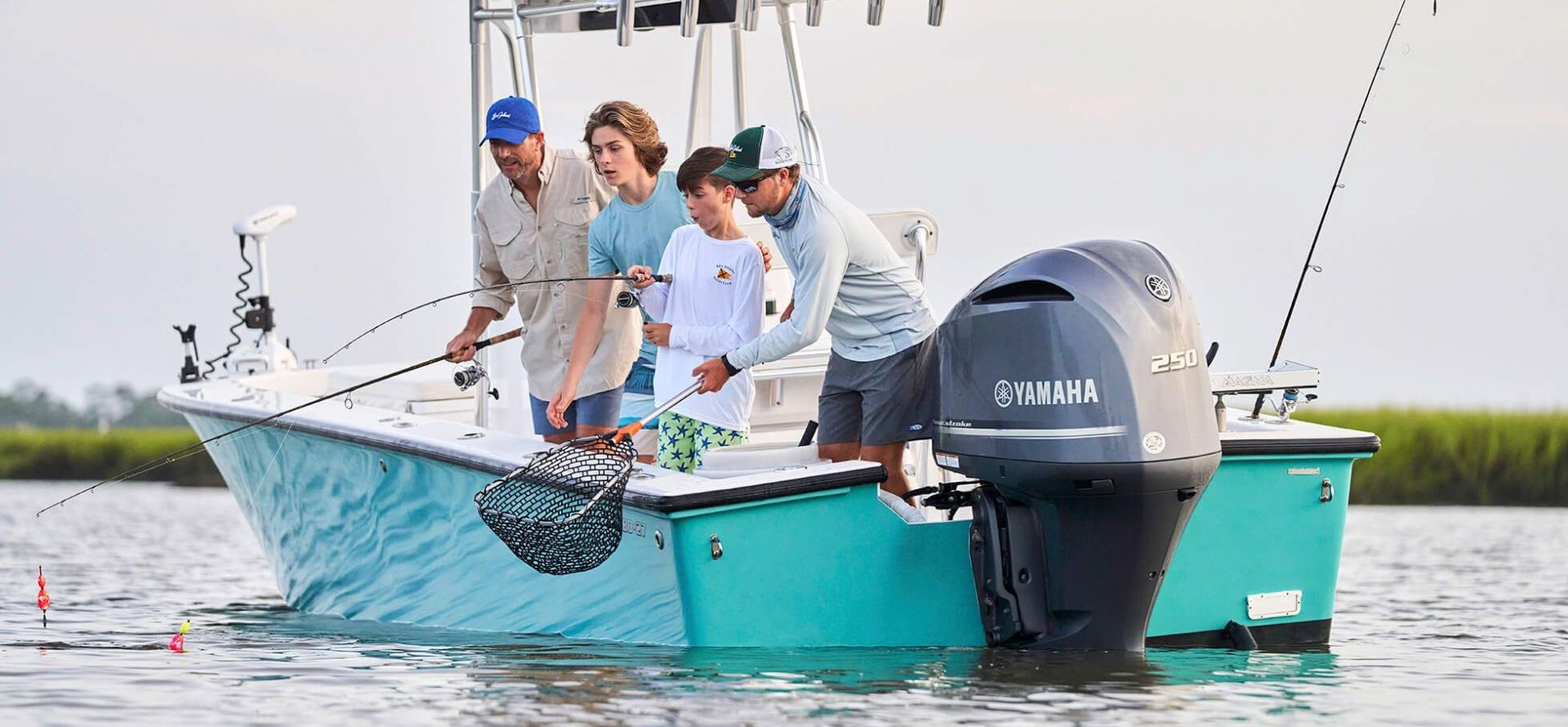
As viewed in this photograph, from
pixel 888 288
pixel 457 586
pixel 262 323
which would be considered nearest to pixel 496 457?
pixel 457 586

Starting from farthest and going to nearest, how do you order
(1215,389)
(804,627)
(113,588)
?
(113,588)
(1215,389)
(804,627)

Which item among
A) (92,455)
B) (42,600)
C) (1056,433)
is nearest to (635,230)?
(1056,433)

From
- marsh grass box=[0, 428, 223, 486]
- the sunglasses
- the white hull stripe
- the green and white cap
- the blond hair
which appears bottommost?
marsh grass box=[0, 428, 223, 486]

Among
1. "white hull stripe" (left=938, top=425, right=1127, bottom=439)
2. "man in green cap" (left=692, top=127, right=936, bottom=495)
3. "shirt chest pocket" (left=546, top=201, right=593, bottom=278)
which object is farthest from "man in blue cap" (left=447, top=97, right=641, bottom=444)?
"white hull stripe" (left=938, top=425, right=1127, bottom=439)

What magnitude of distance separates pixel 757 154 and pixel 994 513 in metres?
1.12

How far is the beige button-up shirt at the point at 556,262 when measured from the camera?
5961 mm

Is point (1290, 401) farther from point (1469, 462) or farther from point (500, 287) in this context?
point (1469, 462)

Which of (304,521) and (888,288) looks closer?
(888,288)

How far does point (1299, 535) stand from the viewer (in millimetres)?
5902

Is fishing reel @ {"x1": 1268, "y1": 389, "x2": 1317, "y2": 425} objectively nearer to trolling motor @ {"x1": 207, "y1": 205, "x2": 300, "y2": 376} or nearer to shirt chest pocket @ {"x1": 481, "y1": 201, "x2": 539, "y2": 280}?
shirt chest pocket @ {"x1": 481, "y1": 201, "x2": 539, "y2": 280}

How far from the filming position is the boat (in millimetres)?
4879

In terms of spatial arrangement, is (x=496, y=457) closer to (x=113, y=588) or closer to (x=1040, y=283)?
(x=1040, y=283)

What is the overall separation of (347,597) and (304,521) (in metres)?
0.38

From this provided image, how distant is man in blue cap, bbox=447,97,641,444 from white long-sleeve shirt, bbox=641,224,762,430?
380 mm
